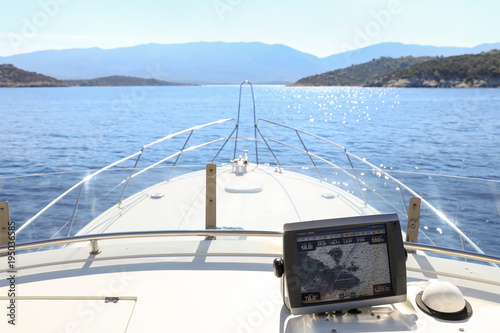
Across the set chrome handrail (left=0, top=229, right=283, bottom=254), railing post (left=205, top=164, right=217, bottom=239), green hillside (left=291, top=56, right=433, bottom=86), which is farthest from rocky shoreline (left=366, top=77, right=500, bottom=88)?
chrome handrail (left=0, top=229, right=283, bottom=254)

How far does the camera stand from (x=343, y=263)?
1.10 meters

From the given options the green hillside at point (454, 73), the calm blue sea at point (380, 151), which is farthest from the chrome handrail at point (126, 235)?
the green hillside at point (454, 73)

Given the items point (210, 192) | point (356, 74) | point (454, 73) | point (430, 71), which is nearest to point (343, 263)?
point (210, 192)

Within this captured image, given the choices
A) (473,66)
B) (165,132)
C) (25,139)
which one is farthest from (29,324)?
(473,66)

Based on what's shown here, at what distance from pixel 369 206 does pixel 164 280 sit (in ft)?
7.17

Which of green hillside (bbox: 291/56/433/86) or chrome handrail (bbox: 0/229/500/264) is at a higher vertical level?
green hillside (bbox: 291/56/433/86)

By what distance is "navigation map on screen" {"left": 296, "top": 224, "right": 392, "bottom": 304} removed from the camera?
1077mm

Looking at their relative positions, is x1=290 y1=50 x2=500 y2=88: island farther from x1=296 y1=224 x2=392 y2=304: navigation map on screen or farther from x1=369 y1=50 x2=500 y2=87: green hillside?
x1=296 y1=224 x2=392 y2=304: navigation map on screen

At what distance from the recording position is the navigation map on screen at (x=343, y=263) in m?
1.08

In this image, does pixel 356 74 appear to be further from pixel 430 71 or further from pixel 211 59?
pixel 211 59

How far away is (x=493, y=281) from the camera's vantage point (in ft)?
4.76

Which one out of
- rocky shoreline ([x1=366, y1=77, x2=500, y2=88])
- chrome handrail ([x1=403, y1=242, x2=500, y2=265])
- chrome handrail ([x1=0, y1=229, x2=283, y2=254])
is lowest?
chrome handrail ([x1=0, y1=229, x2=283, y2=254])

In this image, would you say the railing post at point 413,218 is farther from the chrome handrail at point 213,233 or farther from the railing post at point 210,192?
the railing post at point 210,192

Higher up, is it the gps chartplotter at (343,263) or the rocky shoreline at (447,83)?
the rocky shoreline at (447,83)
